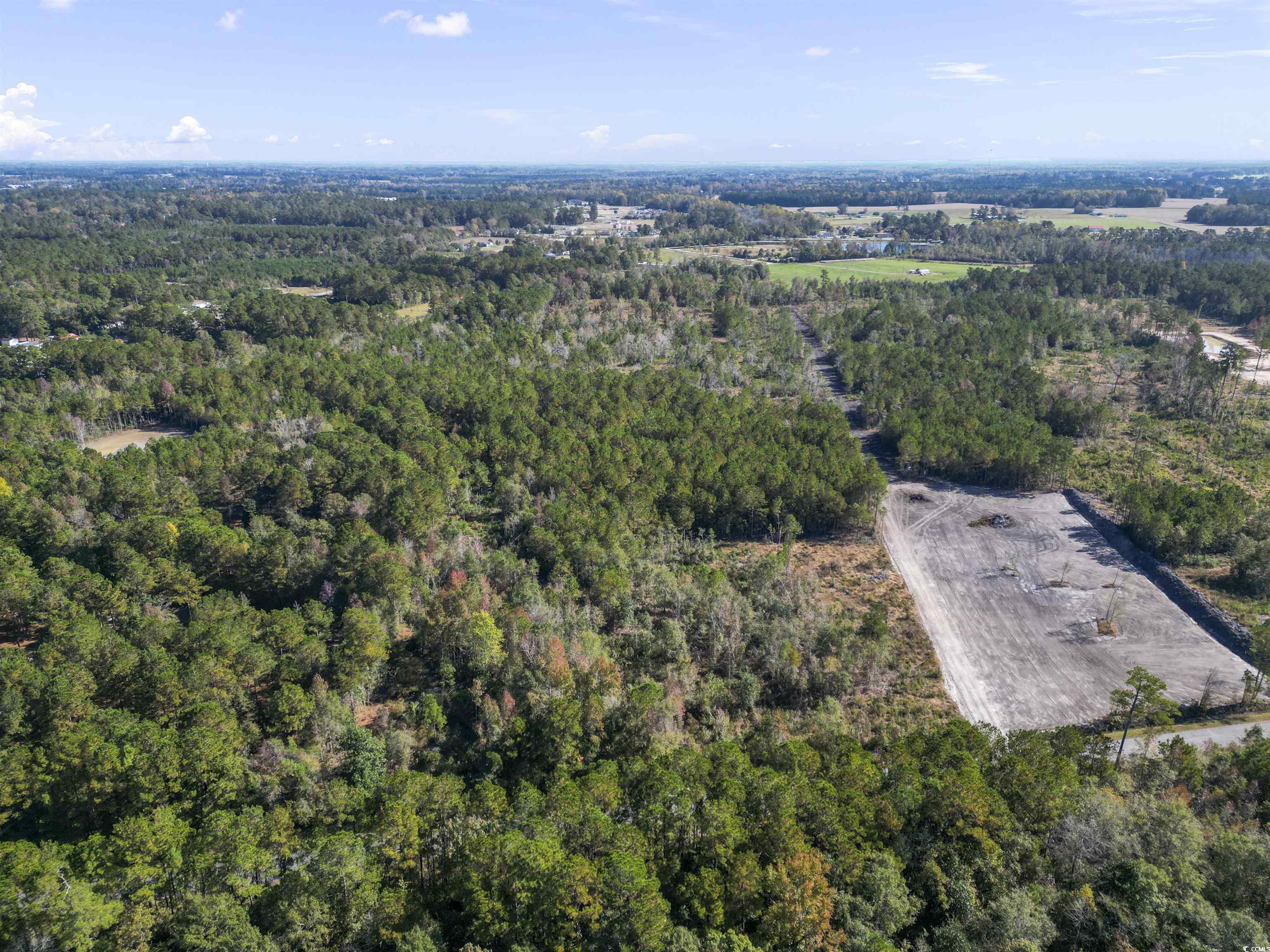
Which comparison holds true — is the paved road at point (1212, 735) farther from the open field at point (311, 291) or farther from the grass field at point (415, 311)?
the open field at point (311, 291)

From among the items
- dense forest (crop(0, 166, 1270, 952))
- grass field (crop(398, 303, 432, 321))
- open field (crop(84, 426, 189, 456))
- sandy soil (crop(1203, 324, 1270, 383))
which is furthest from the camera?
grass field (crop(398, 303, 432, 321))

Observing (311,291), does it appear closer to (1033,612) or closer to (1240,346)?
(1033,612)

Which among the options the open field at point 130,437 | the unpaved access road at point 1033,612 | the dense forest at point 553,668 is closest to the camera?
the dense forest at point 553,668

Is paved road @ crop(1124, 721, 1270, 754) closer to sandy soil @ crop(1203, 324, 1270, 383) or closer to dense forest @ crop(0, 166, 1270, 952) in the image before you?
dense forest @ crop(0, 166, 1270, 952)

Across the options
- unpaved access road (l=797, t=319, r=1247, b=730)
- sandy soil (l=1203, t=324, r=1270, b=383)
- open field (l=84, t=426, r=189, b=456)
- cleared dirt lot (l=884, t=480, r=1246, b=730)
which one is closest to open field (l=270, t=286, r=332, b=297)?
open field (l=84, t=426, r=189, b=456)

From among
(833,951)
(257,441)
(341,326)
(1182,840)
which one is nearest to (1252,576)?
(1182,840)

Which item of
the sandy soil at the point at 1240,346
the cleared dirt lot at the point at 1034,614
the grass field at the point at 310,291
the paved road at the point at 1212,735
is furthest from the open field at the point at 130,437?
the sandy soil at the point at 1240,346
